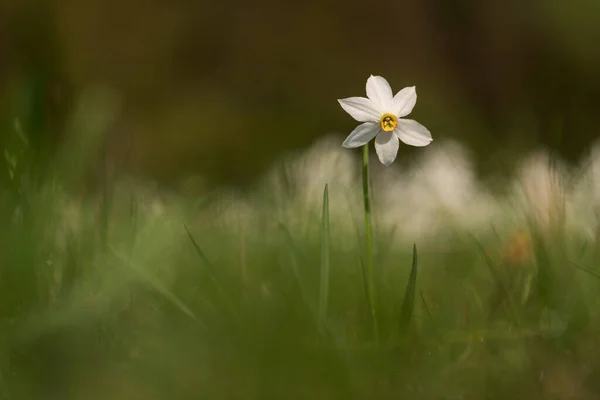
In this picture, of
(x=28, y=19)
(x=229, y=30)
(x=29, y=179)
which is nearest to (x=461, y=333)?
(x=29, y=179)

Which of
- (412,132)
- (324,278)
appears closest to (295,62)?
(412,132)

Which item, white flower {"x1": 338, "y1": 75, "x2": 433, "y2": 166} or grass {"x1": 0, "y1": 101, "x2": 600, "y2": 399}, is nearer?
grass {"x1": 0, "y1": 101, "x2": 600, "y2": 399}

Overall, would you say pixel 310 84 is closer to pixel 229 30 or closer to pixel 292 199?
pixel 229 30

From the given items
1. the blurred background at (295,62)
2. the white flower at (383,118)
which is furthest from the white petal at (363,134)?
the blurred background at (295,62)

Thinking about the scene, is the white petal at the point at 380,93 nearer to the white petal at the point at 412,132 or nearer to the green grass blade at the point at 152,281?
the white petal at the point at 412,132

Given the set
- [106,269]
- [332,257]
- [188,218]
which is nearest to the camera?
[106,269]

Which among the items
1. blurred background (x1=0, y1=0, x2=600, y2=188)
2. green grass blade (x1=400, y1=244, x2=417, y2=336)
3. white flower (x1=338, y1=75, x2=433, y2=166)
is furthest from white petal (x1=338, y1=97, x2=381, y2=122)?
blurred background (x1=0, y1=0, x2=600, y2=188)

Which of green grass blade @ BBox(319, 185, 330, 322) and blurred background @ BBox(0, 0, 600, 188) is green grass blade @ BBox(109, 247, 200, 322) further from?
blurred background @ BBox(0, 0, 600, 188)
